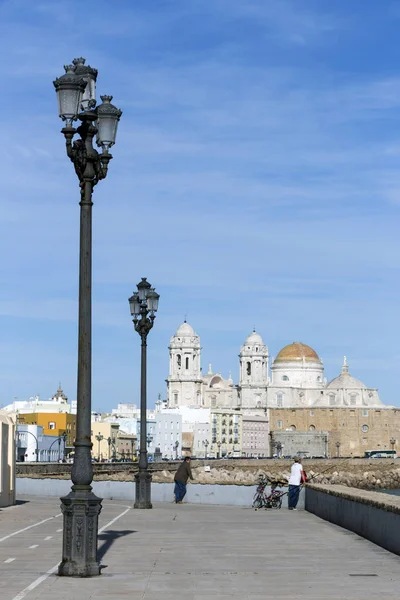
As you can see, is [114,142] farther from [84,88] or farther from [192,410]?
[192,410]

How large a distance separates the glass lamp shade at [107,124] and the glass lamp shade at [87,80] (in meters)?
0.74

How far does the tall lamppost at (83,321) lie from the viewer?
14.4 metres

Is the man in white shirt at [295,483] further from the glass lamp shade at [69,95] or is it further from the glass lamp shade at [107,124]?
the glass lamp shade at [69,95]

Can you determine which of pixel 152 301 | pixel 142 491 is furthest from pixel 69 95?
pixel 142 491

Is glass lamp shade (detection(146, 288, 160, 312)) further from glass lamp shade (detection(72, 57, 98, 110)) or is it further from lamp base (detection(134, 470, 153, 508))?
glass lamp shade (detection(72, 57, 98, 110))

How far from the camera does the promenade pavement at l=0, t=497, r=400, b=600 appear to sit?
12.9 meters

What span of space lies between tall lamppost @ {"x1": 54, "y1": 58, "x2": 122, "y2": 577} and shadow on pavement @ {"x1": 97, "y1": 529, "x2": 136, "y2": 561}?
85.8 inches

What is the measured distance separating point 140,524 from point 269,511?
6336mm

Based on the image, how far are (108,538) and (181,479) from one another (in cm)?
1325

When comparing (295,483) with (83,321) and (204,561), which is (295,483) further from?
(83,321)

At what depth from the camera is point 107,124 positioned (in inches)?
642

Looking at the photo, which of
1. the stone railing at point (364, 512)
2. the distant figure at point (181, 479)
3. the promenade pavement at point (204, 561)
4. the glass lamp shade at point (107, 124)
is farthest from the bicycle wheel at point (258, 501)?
the glass lamp shade at point (107, 124)

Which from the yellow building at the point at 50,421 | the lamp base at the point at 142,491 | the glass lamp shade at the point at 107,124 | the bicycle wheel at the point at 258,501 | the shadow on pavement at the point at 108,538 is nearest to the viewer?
the glass lamp shade at the point at 107,124

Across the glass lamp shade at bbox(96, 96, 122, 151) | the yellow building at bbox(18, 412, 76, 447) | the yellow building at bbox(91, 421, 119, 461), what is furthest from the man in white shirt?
the yellow building at bbox(91, 421, 119, 461)
